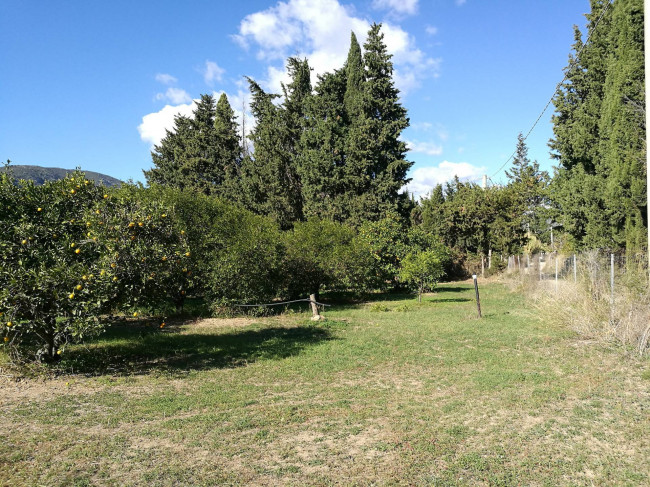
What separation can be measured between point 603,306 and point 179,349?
9.93 metres

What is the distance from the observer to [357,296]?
20719 millimetres

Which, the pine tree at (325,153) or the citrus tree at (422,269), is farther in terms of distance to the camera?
the pine tree at (325,153)

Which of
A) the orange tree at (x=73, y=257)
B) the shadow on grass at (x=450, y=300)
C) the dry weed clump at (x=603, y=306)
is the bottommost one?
the shadow on grass at (x=450, y=300)

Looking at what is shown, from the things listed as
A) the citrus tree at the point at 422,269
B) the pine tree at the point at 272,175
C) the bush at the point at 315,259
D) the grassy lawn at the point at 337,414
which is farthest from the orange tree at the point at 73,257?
the pine tree at the point at 272,175

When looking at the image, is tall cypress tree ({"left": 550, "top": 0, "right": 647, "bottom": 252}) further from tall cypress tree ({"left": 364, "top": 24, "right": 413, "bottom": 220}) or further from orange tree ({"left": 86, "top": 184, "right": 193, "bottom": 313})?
orange tree ({"left": 86, "top": 184, "right": 193, "bottom": 313})

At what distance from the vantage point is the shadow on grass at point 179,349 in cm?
847

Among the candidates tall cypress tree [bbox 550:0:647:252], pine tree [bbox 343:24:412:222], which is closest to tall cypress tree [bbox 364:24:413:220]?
pine tree [bbox 343:24:412:222]

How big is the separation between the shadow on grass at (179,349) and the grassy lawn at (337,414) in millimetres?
75

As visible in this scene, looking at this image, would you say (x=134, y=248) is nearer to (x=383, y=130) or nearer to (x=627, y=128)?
(x=627, y=128)

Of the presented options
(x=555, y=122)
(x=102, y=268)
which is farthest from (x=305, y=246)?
(x=555, y=122)

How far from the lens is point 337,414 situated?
5.77 meters

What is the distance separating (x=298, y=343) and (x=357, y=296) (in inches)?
404

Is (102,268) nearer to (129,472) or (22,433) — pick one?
(22,433)

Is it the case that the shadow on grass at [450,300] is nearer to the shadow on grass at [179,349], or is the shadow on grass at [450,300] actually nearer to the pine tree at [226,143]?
the shadow on grass at [179,349]
